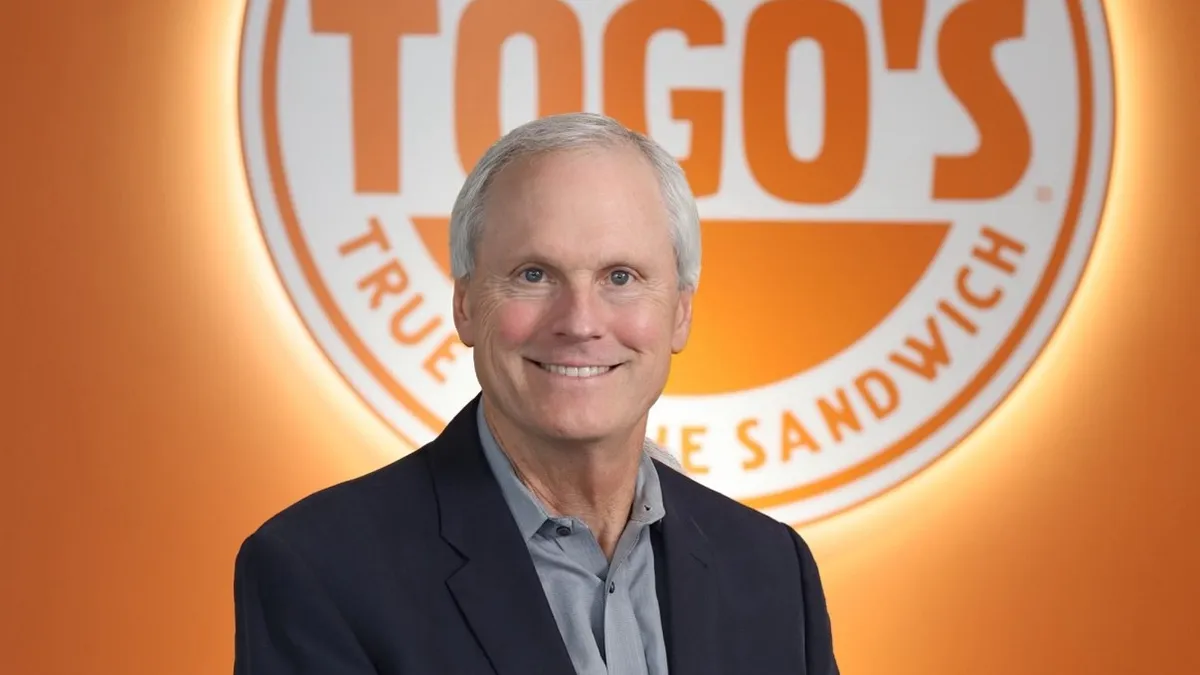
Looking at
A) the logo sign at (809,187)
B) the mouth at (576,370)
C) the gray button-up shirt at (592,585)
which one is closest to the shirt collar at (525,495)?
the gray button-up shirt at (592,585)

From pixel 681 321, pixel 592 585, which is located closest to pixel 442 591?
pixel 592 585

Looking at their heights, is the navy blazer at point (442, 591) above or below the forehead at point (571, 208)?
below

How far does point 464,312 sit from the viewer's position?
1414 millimetres

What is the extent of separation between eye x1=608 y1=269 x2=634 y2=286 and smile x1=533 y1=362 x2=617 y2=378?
8cm

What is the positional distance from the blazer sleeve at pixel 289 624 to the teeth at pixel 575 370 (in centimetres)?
28

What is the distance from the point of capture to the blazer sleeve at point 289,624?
120 centimetres

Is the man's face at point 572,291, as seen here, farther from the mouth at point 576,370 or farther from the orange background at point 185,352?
the orange background at point 185,352

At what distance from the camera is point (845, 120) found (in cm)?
283

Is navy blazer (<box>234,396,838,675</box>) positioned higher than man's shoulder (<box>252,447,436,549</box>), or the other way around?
man's shoulder (<box>252,447,436,549</box>)

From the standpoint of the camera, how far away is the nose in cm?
132

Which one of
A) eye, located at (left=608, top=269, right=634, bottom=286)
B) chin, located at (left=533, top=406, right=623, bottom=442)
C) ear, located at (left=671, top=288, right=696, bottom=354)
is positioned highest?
eye, located at (left=608, top=269, right=634, bottom=286)

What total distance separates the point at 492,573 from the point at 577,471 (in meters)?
0.14

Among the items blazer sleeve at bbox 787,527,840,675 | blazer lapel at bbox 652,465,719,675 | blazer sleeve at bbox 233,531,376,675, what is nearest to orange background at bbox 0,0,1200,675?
blazer sleeve at bbox 787,527,840,675

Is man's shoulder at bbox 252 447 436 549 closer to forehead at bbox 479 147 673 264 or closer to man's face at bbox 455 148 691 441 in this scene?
man's face at bbox 455 148 691 441
